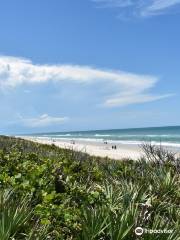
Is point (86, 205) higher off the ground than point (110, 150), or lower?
higher

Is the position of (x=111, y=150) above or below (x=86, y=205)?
below

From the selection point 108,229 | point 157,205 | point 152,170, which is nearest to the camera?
point 108,229

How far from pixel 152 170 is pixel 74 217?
403cm

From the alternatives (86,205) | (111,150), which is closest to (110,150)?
(111,150)

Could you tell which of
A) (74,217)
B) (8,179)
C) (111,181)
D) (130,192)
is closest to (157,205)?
(130,192)

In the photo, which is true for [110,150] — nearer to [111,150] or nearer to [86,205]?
[111,150]

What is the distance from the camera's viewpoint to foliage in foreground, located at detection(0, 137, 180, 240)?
5.81m

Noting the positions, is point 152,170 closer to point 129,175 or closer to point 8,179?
point 129,175

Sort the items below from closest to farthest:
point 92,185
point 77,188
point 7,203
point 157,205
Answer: point 7,203 → point 157,205 → point 77,188 → point 92,185

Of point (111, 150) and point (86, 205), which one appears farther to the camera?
point (111, 150)

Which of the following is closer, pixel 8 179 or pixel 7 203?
pixel 7 203

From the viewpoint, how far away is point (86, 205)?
692 centimetres

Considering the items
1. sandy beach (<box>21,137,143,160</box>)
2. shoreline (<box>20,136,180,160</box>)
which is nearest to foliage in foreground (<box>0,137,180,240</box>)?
shoreline (<box>20,136,180,160</box>)

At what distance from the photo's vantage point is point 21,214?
6.12m
